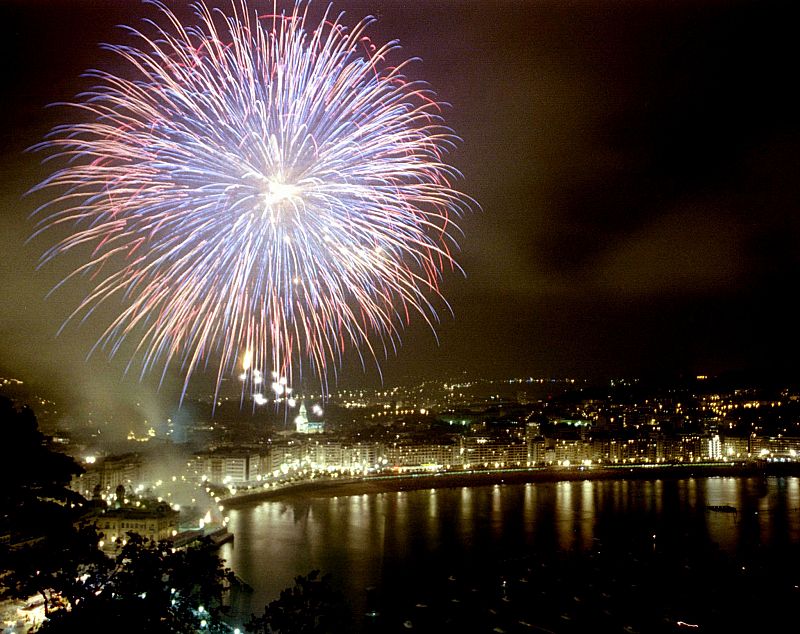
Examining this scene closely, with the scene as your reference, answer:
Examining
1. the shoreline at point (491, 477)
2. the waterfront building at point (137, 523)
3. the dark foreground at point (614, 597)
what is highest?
the waterfront building at point (137, 523)

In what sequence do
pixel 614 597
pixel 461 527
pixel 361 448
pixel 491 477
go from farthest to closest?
pixel 361 448
pixel 491 477
pixel 461 527
pixel 614 597

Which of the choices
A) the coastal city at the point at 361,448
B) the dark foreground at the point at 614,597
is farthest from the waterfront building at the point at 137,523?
the dark foreground at the point at 614,597

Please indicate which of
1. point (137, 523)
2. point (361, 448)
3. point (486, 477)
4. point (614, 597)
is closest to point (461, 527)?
point (614, 597)

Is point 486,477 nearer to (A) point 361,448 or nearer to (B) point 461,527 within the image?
(A) point 361,448

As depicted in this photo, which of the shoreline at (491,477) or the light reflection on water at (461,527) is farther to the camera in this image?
the shoreline at (491,477)

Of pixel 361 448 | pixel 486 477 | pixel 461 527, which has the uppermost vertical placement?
pixel 361 448

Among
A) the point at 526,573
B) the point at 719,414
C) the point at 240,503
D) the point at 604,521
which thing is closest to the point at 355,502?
the point at 240,503

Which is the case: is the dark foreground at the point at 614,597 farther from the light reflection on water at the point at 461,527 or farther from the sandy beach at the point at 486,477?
the sandy beach at the point at 486,477

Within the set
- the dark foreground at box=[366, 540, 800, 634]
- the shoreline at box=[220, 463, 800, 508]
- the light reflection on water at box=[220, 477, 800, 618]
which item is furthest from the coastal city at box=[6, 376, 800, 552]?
the dark foreground at box=[366, 540, 800, 634]
